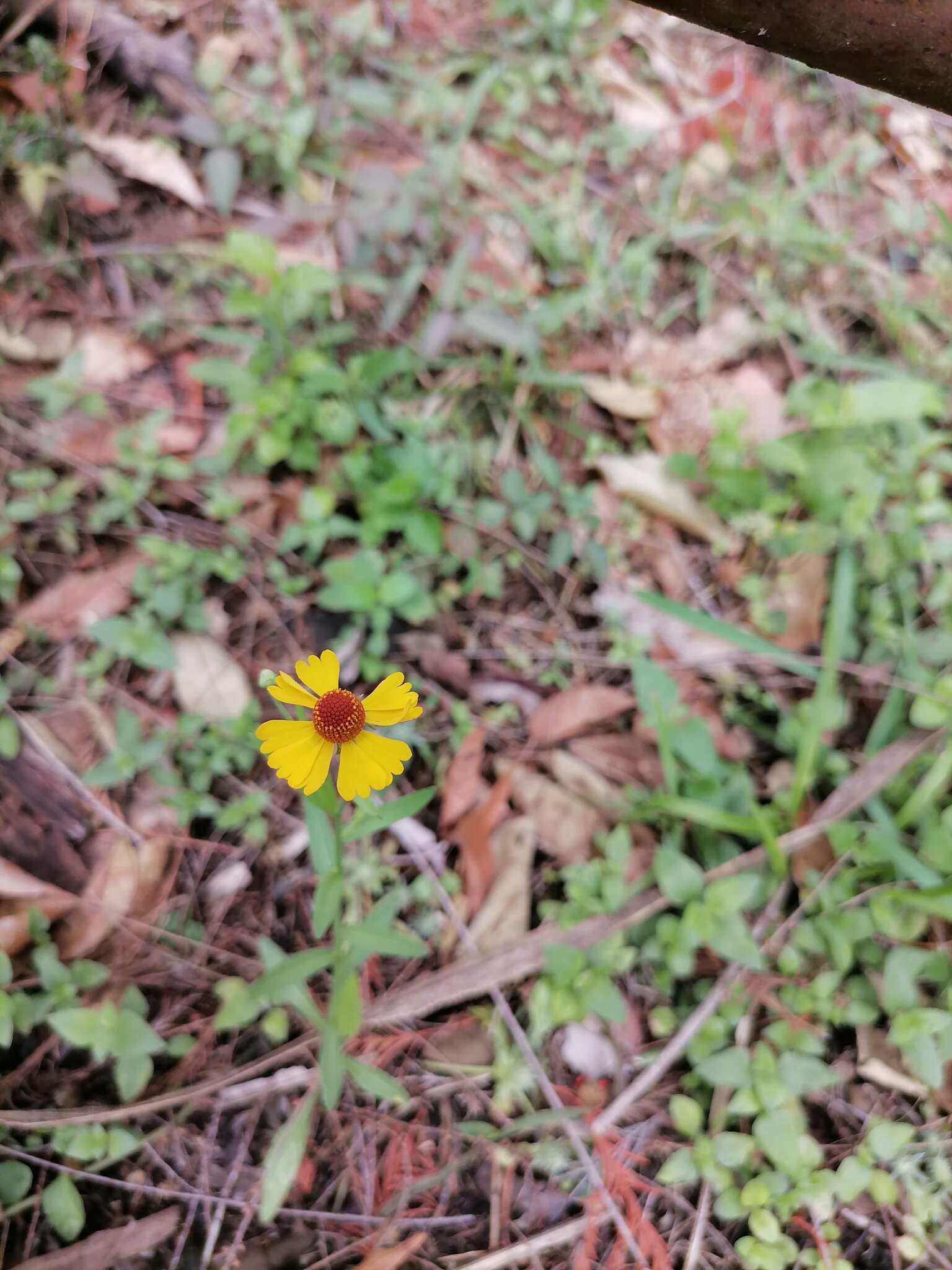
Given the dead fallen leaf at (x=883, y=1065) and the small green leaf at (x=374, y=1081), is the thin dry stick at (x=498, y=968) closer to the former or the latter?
the small green leaf at (x=374, y=1081)

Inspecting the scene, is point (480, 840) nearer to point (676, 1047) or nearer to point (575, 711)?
point (575, 711)

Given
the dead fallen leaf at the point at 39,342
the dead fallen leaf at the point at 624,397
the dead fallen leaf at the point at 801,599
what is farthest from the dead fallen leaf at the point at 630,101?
the dead fallen leaf at the point at 39,342

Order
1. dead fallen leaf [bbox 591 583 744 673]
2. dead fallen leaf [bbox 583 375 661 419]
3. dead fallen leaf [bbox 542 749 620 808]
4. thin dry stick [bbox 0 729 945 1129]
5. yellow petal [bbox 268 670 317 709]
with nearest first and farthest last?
1. yellow petal [bbox 268 670 317 709]
2. thin dry stick [bbox 0 729 945 1129]
3. dead fallen leaf [bbox 542 749 620 808]
4. dead fallen leaf [bbox 591 583 744 673]
5. dead fallen leaf [bbox 583 375 661 419]

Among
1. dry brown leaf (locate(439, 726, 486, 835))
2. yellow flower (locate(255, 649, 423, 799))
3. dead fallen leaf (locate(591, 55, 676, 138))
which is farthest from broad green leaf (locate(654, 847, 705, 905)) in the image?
dead fallen leaf (locate(591, 55, 676, 138))

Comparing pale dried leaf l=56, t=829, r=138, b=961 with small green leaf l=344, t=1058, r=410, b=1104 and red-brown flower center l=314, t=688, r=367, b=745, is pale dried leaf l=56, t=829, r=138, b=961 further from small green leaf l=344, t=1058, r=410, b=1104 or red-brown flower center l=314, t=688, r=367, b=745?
red-brown flower center l=314, t=688, r=367, b=745

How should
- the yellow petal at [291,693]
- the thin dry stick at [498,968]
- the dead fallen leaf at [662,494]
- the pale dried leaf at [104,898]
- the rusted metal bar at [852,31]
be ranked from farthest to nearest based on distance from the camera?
the dead fallen leaf at [662,494] < the pale dried leaf at [104,898] < the thin dry stick at [498,968] < the yellow petal at [291,693] < the rusted metal bar at [852,31]

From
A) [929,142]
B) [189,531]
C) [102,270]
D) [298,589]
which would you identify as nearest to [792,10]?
[298,589]
